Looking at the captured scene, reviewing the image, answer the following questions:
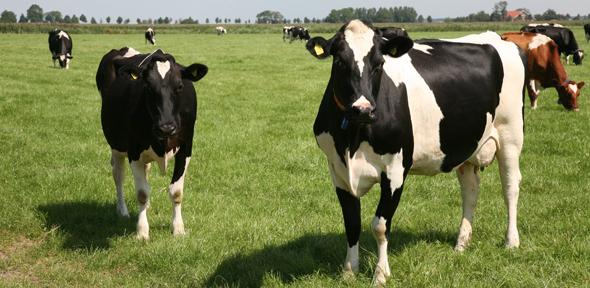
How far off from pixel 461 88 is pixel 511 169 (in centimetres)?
109

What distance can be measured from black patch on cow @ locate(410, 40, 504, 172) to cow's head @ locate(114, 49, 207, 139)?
2.34m

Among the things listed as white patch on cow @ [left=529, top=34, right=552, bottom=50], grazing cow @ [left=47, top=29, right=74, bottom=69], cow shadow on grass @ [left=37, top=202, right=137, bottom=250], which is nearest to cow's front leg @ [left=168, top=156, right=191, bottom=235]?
cow shadow on grass @ [left=37, top=202, right=137, bottom=250]

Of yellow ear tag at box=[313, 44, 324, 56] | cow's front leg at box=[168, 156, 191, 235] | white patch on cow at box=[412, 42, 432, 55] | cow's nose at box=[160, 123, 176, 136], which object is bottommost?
cow's front leg at box=[168, 156, 191, 235]

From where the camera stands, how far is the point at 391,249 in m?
5.68

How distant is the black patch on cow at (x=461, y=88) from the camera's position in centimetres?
512

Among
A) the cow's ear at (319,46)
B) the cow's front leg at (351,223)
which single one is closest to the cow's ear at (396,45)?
the cow's ear at (319,46)

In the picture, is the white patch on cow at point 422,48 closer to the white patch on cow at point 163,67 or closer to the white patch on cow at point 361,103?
the white patch on cow at point 361,103

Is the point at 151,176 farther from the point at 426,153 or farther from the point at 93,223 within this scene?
the point at 426,153

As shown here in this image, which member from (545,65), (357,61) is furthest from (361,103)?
(545,65)

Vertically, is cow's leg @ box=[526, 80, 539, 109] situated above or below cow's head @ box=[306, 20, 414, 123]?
below

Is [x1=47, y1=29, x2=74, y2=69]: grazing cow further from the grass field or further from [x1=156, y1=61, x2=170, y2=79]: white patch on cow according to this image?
[x1=156, y1=61, x2=170, y2=79]: white patch on cow

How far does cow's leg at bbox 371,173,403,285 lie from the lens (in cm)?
465

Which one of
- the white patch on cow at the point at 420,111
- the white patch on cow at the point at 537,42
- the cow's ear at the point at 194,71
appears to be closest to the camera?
the white patch on cow at the point at 420,111

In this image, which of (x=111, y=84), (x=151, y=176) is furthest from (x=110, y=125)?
(x=151, y=176)
